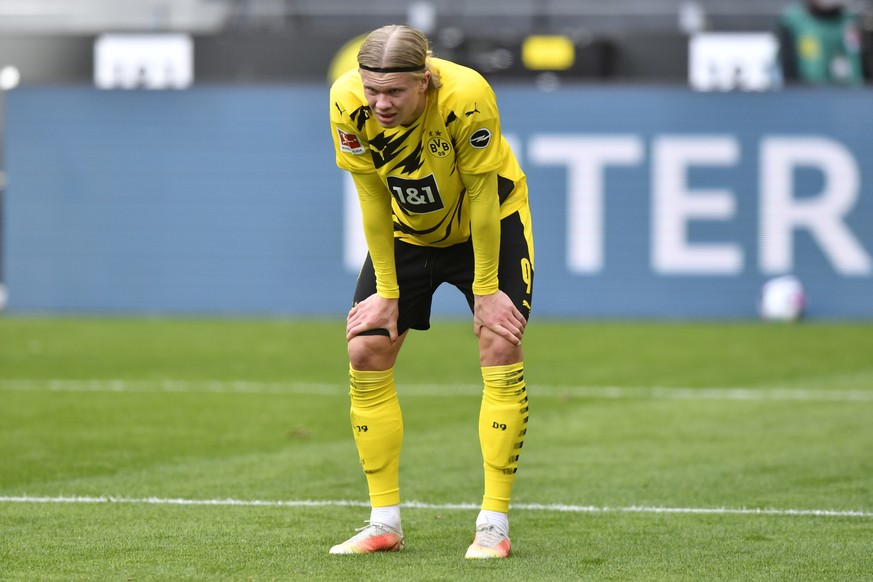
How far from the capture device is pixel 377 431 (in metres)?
5.22

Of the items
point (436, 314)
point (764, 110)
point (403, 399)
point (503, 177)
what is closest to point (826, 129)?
point (764, 110)

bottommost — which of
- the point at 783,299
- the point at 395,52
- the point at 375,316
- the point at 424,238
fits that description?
the point at 783,299

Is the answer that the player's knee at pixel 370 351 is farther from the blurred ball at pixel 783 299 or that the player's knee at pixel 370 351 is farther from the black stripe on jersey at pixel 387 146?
the blurred ball at pixel 783 299

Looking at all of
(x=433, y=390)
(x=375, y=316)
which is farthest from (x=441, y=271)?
(x=433, y=390)

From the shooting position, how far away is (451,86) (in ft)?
15.8

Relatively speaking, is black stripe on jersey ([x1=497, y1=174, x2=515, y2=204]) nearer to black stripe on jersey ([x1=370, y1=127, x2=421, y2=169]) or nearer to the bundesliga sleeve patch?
black stripe on jersey ([x1=370, y1=127, x2=421, y2=169])

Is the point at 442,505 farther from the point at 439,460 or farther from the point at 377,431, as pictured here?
the point at 439,460

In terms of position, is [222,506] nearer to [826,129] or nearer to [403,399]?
[403,399]

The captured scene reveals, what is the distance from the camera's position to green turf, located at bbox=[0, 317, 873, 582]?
16.2 feet

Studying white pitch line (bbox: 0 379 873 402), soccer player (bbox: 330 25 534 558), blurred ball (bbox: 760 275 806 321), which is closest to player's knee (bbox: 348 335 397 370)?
soccer player (bbox: 330 25 534 558)

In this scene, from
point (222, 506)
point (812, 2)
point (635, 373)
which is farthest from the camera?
point (812, 2)

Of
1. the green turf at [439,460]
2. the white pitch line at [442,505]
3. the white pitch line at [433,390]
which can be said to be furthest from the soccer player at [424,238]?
the white pitch line at [433,390]

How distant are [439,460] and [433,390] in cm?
298

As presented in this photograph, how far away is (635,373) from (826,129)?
5.44 meters
